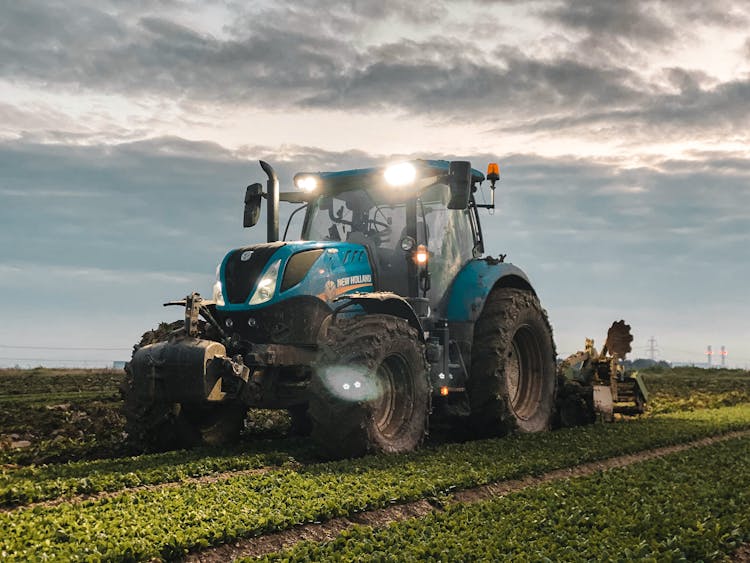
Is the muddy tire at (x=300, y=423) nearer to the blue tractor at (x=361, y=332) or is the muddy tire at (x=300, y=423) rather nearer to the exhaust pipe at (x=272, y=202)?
the blue tractor at (x=361, y=332)

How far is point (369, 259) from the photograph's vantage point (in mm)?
10273

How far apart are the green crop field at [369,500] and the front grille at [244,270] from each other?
1.79 m

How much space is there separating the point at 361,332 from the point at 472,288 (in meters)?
2.92

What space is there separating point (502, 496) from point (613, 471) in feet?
5.98

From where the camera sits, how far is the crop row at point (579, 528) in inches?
223

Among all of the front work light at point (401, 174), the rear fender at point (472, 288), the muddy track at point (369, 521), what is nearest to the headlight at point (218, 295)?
the front work light at point (401, 174)

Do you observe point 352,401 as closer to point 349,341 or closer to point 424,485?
point 349,341

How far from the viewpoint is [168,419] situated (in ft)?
31.2

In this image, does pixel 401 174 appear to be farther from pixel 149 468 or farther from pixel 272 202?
pixel 149 468

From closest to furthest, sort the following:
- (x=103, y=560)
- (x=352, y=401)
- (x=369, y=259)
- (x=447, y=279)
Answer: (x=103, y=560)
(x=352, y=401)
(x=369, y=259)
(x=447, y=279)

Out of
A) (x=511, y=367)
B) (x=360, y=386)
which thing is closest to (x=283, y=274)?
(x=360, y=386)

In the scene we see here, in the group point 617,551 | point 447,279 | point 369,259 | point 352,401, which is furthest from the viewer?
point 447,279

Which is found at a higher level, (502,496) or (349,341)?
(349,341)

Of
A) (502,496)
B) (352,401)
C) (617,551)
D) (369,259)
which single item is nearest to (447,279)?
(369,259)
